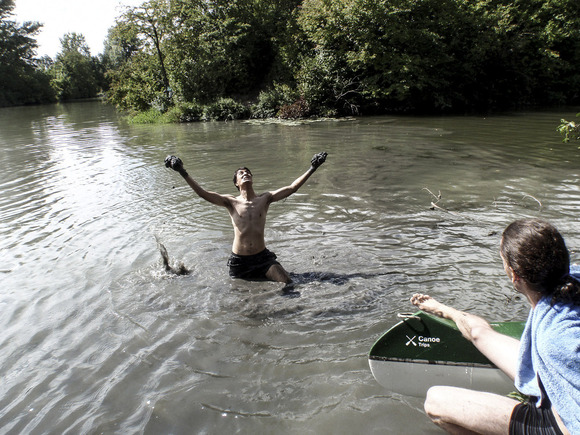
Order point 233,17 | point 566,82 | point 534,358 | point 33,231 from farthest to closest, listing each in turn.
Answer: point 233,17 → point 566,82 → point 33,231 → point 534,358

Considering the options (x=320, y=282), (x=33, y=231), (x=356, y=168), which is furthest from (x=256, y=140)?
(x=320, y=282)

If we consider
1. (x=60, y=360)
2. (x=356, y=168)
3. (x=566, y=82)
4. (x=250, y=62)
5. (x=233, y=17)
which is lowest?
(x=60, y=360)

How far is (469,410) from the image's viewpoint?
236 cm

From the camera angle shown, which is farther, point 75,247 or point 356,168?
point 356,168

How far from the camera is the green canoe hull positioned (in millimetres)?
2846

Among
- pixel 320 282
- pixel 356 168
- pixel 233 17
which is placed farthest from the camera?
pixel 233 17

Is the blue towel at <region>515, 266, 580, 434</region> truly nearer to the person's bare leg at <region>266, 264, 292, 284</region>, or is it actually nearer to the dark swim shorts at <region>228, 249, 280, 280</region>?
the person's bare leg at <region>266, 264, 292, 284</region>

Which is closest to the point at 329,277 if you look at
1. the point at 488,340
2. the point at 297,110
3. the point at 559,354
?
the point at 488,340

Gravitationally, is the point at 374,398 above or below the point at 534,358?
below

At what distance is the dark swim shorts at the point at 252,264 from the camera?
5.12 metres

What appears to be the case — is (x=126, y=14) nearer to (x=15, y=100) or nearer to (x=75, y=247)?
(x=75, y=247)

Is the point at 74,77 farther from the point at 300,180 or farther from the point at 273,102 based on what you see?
the point at 300,180

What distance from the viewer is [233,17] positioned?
28.1 meters

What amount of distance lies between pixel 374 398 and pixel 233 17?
2932cm
